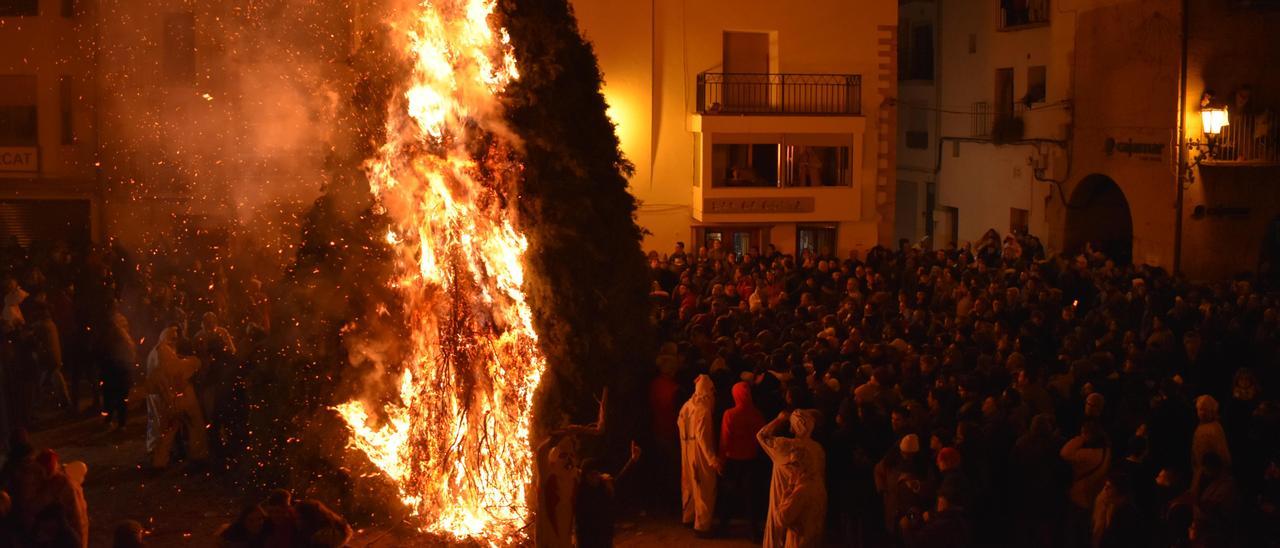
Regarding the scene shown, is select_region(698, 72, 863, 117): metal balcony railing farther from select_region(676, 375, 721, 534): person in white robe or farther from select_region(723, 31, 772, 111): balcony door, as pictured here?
select_region(676, 375, 721, 534): person in white robe

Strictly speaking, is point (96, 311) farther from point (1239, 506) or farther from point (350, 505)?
point (1239, 506)

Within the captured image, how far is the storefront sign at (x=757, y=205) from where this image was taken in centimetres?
2655

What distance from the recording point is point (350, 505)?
11.0 m

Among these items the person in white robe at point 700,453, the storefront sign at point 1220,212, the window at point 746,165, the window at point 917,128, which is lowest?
the person in white robe at point 700,453

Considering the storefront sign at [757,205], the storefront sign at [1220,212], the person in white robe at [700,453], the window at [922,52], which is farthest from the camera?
the window at [922,52]

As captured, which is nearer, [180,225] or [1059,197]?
[180,225]

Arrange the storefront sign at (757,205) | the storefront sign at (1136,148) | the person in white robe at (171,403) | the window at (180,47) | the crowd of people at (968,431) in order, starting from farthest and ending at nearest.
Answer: the storefront sign at (757,205) → the window at (180,47) → the storefront sign at (1136,148) → the person in white robe at (171,403) → the crowd of people at (968,431)

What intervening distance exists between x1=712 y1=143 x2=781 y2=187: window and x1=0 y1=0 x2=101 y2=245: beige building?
11.6m

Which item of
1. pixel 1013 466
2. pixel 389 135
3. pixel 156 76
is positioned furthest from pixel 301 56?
pixel 1013 466

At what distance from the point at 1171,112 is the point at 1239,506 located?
16702 millimetres

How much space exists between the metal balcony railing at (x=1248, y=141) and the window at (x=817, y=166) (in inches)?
265

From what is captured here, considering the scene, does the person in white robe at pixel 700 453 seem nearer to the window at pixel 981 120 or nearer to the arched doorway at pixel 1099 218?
the arched doorway at pixel 1099 218

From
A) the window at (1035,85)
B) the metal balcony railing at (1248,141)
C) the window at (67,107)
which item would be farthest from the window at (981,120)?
the window at (67,107)

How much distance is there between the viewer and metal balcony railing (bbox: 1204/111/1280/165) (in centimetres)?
2319
